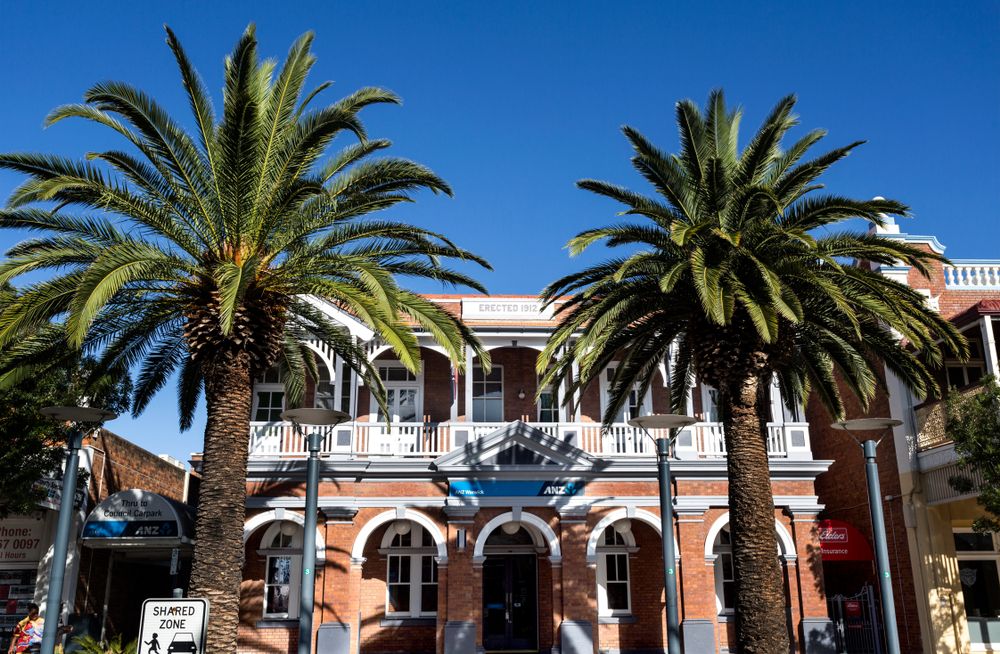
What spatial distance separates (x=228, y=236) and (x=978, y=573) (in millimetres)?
19576

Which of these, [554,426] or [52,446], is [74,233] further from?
[554,426]

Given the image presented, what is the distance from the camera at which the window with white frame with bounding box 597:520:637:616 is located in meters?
22.8

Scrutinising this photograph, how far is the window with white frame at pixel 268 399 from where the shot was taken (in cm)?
2428

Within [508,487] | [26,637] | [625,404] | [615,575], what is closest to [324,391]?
[508,487]

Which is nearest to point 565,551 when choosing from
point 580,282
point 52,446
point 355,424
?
point 355,424

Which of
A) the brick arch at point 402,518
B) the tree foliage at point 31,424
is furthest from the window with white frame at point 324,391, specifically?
the tree foliage at point 31,424

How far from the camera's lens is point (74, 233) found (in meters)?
13.8

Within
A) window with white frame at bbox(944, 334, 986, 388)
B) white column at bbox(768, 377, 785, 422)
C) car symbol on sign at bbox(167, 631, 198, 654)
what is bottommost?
car symbol on sign at bbox(167, 631, 198, 654)

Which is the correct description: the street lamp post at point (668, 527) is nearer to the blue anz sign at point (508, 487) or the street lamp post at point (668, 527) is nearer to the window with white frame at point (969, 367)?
the blue anz sign at point (508, 487)

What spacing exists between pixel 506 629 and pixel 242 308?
12.6 meters

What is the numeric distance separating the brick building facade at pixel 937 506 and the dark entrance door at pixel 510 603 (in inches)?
345

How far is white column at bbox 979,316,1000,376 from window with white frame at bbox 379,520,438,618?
13492 millimetres

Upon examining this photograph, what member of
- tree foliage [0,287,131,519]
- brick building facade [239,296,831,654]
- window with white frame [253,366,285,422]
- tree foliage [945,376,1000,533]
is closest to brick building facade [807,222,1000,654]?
brick building facade [239,296,831,654]

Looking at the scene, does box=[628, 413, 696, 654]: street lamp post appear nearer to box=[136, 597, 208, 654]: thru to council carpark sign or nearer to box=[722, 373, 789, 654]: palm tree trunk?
box=[722, 373, 789, 654]: palm tree trunk
